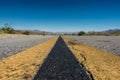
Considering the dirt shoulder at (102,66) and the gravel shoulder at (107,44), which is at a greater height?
the dirt shoulder at (102,66)

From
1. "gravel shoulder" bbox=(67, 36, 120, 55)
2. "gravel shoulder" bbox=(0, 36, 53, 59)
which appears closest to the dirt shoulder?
"gravel shoulder" bbox=(67, 36, 120, 55)

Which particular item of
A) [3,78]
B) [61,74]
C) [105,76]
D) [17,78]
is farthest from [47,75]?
[105,76]

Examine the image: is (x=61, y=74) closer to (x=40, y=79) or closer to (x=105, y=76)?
(x=40, y=79)

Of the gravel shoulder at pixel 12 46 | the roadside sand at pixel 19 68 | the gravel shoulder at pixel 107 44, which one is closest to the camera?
the roadside sand at pixel 19 68

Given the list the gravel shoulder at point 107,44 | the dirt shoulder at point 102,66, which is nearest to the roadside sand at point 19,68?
the dirt shoulder at point 102,66

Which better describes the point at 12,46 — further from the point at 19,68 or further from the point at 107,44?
the point at 19,68

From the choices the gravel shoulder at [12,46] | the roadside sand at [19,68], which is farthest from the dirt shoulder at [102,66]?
the gravel shoulder at [12,46]

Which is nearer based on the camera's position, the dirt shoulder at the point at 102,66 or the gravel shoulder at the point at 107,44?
the dirt shoulder at the point at 102,66

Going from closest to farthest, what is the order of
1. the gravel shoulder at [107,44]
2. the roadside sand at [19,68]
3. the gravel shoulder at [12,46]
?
the roadside sand at [19,68] → the gravel shoulder at [12,46] → the gravel shoulder at [107,44]

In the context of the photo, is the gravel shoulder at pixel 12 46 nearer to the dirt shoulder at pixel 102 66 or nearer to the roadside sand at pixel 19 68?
the roadside sand at pixel 19 68

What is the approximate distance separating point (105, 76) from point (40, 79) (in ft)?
5.12

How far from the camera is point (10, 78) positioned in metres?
4.33

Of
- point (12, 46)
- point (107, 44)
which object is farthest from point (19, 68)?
point (107, 44)

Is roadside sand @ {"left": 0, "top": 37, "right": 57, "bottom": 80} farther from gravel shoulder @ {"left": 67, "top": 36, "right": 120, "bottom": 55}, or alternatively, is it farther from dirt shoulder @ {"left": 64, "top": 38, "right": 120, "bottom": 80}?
gravel shoulder @ {"left": 67, "top": 36, "right": 120, "bottom": 55}
